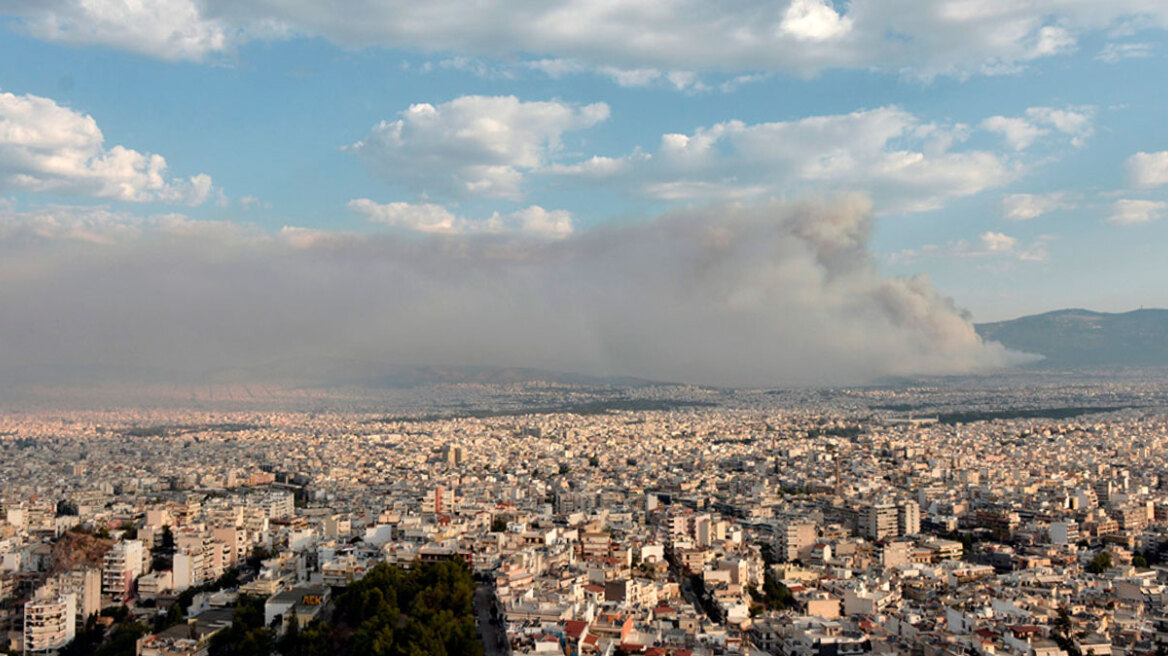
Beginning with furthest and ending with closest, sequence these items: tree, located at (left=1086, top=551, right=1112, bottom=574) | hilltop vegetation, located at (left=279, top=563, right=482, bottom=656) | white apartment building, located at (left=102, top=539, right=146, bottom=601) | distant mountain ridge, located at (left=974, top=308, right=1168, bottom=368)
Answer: distant mountain ridge, located at (left=974, top=308, right=1168, bottom=368) → tree, located at (left=1086, top=551, right=1112, bottom=574) → white apartment building, located at (left=102, top=539, right=146, bottom=601) → hilltop vegetation, located at (left=279, top=563, right=482, bottom=656)

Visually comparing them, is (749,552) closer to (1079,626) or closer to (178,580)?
(1079,626)

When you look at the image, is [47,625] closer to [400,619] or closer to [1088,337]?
[400,619]

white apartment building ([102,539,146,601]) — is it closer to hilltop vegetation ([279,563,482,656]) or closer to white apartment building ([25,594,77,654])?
white apartment building ([25,594,77,654])

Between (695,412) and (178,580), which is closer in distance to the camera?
(178,580)

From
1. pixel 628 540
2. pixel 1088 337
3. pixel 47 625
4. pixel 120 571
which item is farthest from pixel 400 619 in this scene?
pixel 1088 337

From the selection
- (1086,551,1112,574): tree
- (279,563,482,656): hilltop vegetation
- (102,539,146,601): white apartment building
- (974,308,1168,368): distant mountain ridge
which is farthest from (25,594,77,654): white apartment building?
(974,308,1168,368): distant mountain ridge

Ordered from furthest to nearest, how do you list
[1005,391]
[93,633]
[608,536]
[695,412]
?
Result: [1005,391] < [695,412] < [608,536] < [93,633]

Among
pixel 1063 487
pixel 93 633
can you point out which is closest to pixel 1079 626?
pixel 93 633

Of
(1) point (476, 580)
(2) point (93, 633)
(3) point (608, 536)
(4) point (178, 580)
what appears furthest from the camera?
(3) point (608, 536)
